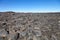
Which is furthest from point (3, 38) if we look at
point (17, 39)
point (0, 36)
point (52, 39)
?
point (52, 39)

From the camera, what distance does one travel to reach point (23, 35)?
918 cm

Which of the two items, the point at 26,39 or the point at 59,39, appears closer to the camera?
the point at 26,39

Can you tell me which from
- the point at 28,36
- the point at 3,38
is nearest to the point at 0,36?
the point at 3,38

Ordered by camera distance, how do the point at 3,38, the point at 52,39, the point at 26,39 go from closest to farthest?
the point at 3,38 < the point at 26,39 < the point at 52,39

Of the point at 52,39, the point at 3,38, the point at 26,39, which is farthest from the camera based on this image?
the point at 52,39

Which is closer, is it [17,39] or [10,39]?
[10,39]

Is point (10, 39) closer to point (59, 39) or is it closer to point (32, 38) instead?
point (32, 38)

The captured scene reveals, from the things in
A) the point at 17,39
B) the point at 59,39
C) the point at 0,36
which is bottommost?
the point at 59,39

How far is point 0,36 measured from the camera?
7730 mm

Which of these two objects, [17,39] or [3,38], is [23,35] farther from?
[3,38]

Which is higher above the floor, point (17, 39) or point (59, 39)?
point (17, 39)

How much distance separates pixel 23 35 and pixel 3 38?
205cm

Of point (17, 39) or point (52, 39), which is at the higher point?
point (17, 39)

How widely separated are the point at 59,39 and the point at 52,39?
120 cm
